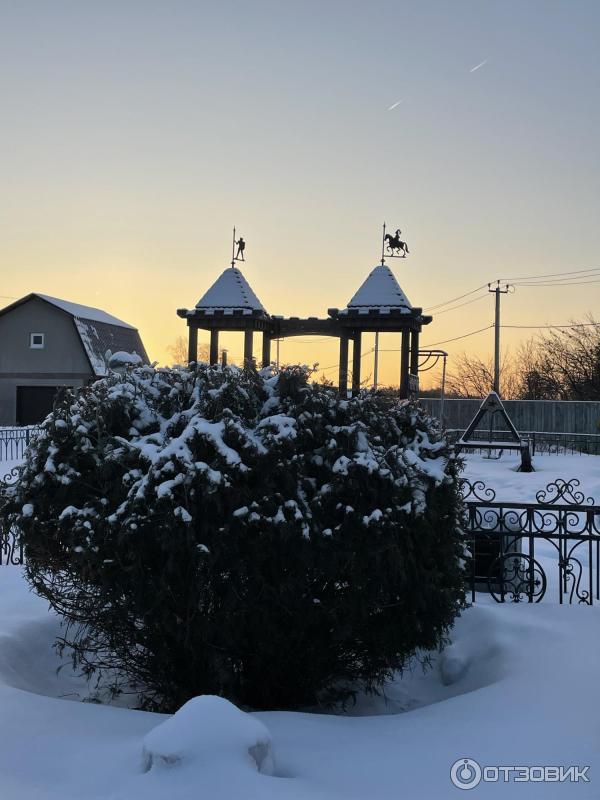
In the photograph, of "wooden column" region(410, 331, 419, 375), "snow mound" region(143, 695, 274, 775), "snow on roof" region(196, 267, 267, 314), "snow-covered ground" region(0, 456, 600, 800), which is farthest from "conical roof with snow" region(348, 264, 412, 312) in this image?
"snow mound" region(143, 695, 274, 775)

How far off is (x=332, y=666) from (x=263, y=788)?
171 centimetres

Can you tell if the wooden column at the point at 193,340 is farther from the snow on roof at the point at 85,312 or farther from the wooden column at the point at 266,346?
the snow on roof at the point at 85,312

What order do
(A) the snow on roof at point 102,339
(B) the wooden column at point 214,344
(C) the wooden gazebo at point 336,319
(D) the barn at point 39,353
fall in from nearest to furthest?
(C) the wooden gazebo at point 336,319
(B) the wooden column at point 214,344
(A) the snow on roof at point 102,339
(D) the barn at point 39,353

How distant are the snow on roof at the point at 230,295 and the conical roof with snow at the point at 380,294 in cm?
243

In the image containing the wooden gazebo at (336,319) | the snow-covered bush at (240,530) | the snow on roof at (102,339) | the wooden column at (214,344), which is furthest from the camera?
the snow on roof at (102,339)

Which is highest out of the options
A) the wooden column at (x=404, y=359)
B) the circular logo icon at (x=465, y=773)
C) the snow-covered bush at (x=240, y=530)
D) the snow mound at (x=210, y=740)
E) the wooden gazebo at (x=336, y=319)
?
the wooden gazebo at (x=336, y=319)

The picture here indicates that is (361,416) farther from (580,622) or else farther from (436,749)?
(580,622)

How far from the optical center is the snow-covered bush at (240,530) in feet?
12.8

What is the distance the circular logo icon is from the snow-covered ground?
0.10ft

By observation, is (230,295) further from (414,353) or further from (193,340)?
(414,353)

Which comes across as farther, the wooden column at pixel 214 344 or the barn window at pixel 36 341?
the barn window at pixel 36 341

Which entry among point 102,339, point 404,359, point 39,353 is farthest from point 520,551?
point 102,339

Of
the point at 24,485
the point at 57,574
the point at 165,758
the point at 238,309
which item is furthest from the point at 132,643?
the point at 238,309

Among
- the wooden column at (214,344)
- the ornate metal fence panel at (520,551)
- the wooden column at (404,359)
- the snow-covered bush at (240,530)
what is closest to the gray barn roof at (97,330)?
the wooden column at (214,344)
